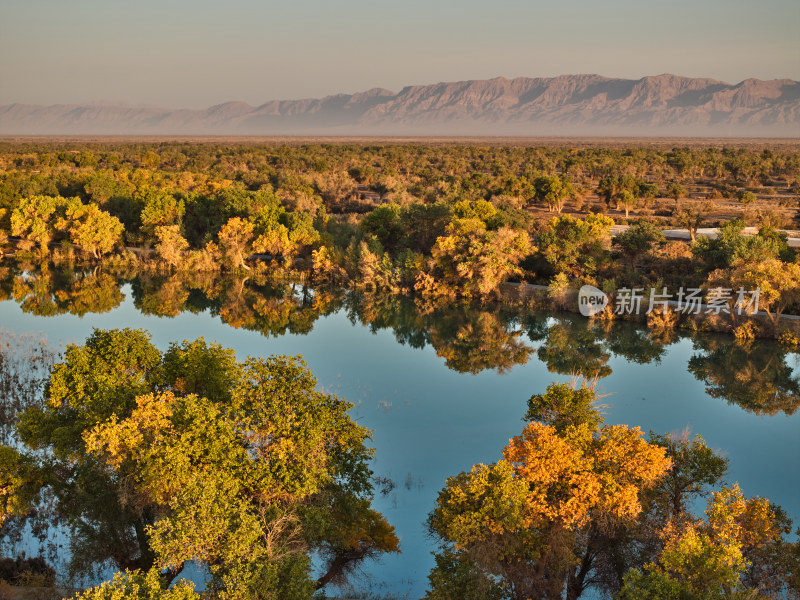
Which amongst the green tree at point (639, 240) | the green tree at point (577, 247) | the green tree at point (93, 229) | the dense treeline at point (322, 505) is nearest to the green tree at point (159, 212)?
the green tree at point (93, 229)

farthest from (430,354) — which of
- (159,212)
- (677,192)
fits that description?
(677,192)

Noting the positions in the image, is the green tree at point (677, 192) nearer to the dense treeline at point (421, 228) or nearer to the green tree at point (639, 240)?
the dense treeline at point (421, 228)

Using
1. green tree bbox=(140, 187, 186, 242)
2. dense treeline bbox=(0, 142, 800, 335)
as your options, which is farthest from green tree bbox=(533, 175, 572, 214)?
green tree bbox=(140, 187, 186, 242)

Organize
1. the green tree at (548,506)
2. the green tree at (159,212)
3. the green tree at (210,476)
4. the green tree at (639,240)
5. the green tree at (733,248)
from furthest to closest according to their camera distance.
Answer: the green tree at (159,212) < the green tree at (639,240) < the green tree at (733,248) < the green tree at (548,506) < the green tree at (210,476)

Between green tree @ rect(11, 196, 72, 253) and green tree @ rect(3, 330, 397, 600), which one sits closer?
green tree @ rect(3, 330, 397, 600)

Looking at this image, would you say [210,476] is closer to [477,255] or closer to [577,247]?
[477,255]

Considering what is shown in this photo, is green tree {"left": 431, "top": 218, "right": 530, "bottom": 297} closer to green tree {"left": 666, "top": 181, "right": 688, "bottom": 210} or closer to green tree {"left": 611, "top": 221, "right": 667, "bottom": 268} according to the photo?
green tree {"left": 611, "top": 221, "right": 667, "bottom": 268}

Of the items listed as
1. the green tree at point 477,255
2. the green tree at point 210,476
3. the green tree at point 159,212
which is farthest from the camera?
the green tree at point 159,212

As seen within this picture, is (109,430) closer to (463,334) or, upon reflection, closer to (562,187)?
(463,334)
